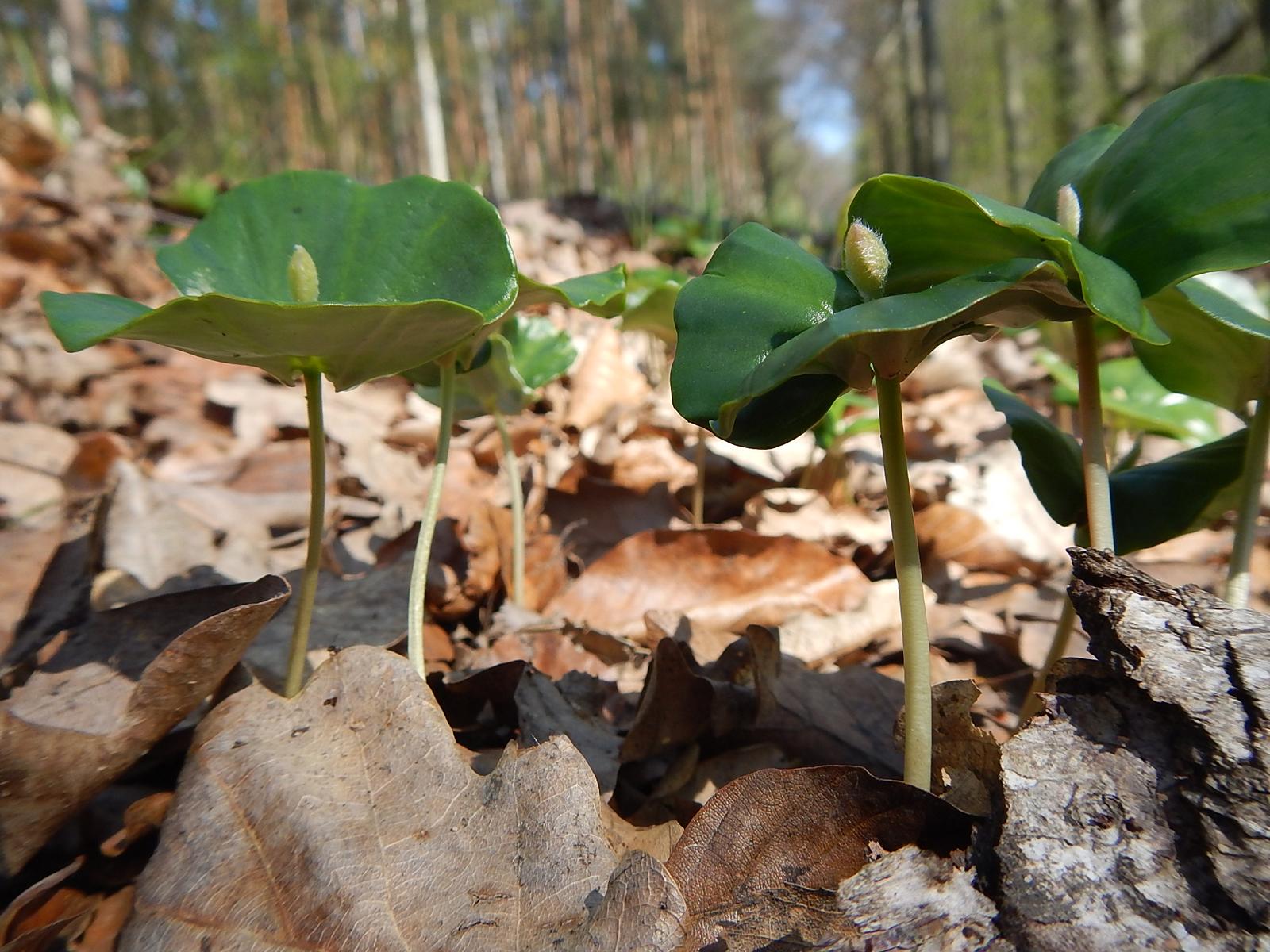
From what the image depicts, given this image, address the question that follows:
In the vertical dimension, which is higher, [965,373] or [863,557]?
[965,373]

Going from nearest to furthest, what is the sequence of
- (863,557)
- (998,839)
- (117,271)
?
(998,839) < (863,557) < (117,271)

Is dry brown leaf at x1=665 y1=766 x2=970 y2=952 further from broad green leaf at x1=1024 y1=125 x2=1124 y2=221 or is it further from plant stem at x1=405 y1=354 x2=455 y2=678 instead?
broad green leaf at x1=1024 y1=125 x2=1124 y2=221

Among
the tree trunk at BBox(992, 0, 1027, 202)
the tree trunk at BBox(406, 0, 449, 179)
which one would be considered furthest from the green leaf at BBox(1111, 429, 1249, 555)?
the tree trunk at BBox(992, 0, 1027, 202)

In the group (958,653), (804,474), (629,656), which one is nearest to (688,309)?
(629,656)

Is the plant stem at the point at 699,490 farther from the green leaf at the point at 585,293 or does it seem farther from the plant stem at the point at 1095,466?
the plant stem at the point at 1095,466

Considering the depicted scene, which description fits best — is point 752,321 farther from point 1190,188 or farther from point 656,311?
point 656,311

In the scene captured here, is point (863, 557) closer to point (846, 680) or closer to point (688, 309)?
point (846, 680)

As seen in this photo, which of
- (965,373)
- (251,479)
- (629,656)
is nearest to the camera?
(629,656)

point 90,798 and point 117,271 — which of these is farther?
point 117,271
